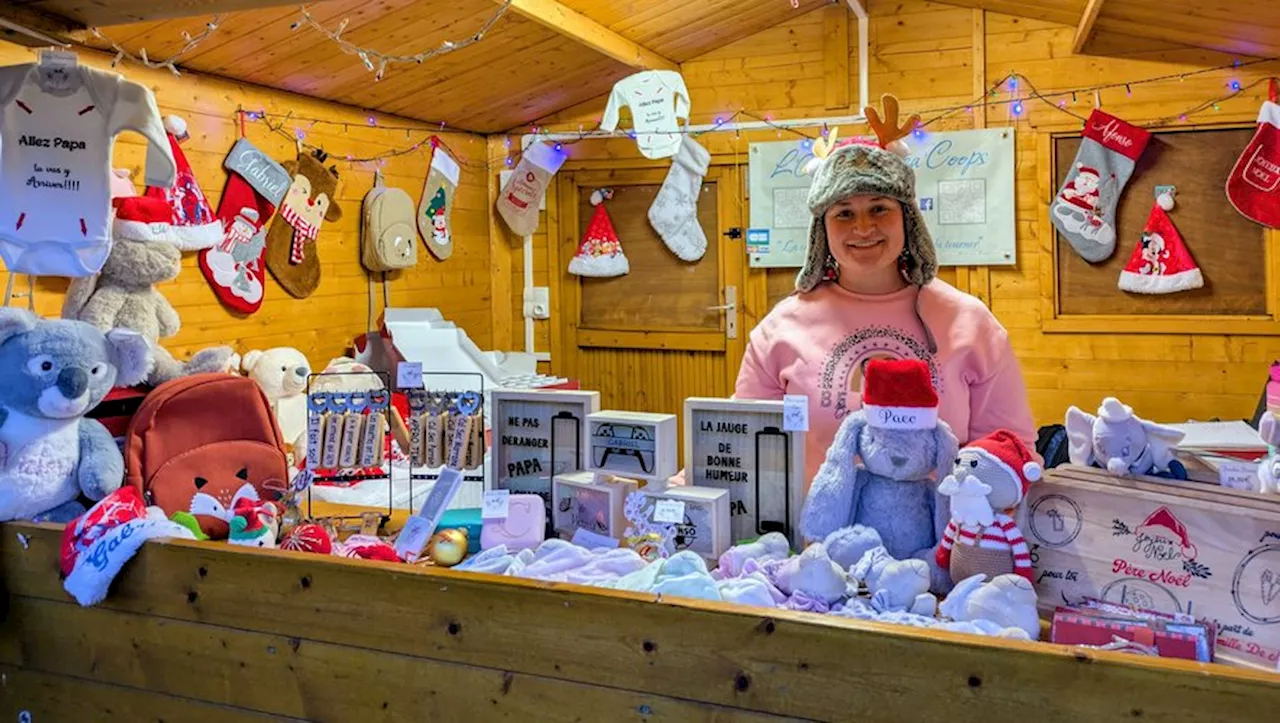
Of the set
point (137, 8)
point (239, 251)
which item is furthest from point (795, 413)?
point (239, 251)

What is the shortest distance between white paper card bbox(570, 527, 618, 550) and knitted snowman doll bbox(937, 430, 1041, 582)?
521 mm

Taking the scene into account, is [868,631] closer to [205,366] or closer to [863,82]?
[205,366]

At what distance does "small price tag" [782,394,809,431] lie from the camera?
1.61 meters

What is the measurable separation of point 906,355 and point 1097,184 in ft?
9.61

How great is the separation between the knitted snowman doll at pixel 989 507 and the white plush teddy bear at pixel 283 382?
2.29 metres

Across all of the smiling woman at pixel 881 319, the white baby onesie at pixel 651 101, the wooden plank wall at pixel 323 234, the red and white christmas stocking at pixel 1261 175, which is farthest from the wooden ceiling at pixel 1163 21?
the wooden plank wall at pixel 323 234

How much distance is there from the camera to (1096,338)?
4.52m

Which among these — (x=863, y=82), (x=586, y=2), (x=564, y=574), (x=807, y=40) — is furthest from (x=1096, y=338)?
(x=564, y=574)

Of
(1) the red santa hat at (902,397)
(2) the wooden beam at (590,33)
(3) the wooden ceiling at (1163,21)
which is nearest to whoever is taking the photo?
(1) the red santa hat at (902,397)

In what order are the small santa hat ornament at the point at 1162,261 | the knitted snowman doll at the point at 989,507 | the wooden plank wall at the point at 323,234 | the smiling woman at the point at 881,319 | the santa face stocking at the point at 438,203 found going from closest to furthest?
the knitted snowman doll at the point at 989,507, the smiling woman at the point at 881,319, the wooden plank wall at the point at 323,234, the small santa hat ornament at the point at 1162,261, the santa face stocking at the point at 438,203

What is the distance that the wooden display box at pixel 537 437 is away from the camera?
177 cm

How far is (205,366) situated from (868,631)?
149cm

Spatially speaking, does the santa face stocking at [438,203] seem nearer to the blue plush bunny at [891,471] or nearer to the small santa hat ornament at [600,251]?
the small santa hat ornament at [600,251]

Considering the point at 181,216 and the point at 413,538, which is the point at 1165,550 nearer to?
the point at 413,538
